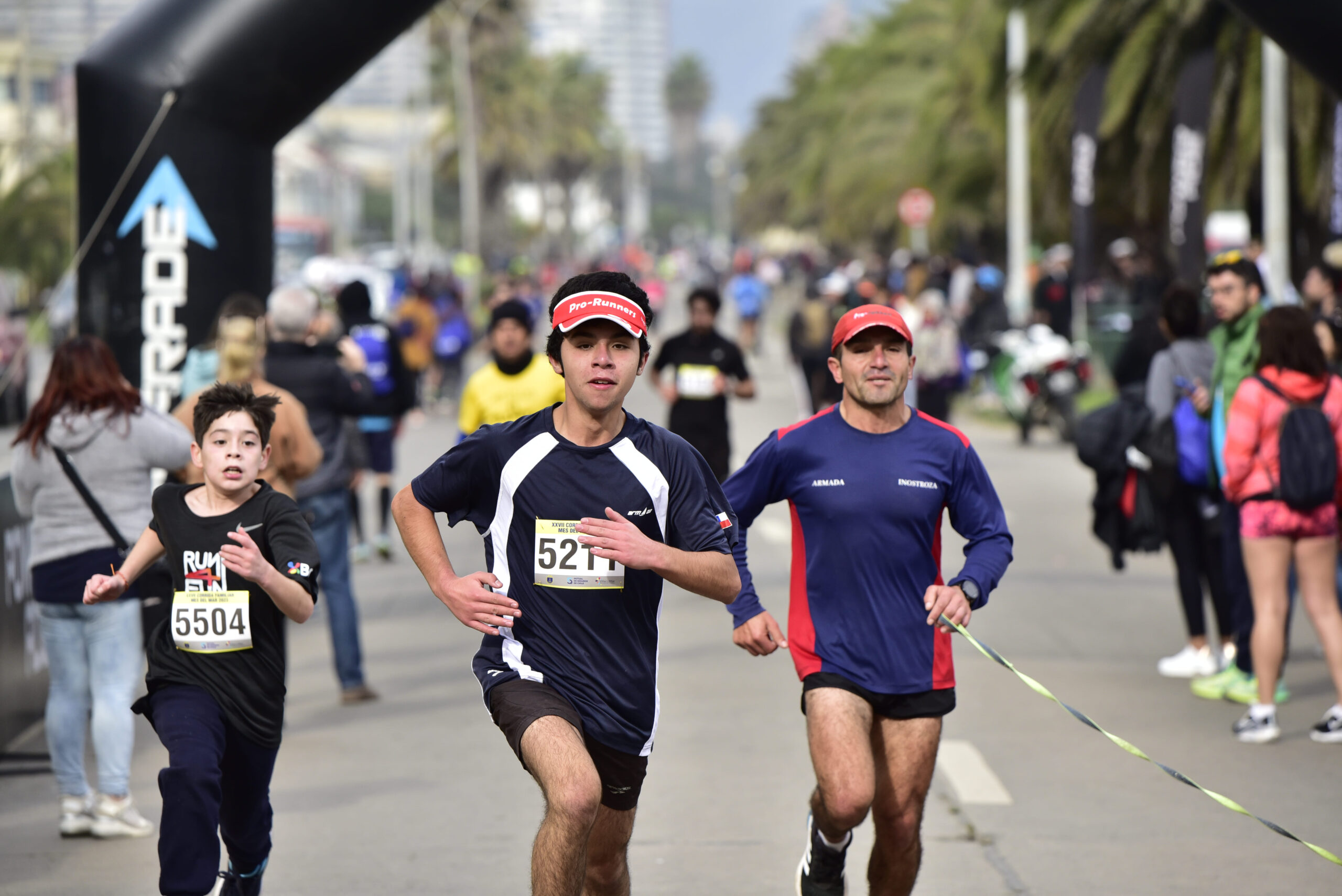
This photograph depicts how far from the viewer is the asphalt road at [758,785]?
596 cm

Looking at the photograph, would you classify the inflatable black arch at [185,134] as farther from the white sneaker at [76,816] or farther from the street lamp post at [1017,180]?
the street lamp post at [1017,180]

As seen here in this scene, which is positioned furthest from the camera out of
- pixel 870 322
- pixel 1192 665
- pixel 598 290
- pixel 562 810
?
pixel 1192 665

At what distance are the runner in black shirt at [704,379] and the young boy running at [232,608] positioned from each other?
6.18 meters

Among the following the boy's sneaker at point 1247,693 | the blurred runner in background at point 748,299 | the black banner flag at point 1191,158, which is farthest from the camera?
the blurred runner in background at point 748,299

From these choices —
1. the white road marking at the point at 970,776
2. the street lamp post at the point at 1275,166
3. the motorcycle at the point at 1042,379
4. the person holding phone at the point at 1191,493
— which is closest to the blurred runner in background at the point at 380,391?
the white road marking at the point at 970,776

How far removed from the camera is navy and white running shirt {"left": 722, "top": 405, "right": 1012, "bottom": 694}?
4.96m

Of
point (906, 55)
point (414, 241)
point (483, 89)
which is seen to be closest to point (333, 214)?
point (414, 241)

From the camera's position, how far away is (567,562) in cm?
435

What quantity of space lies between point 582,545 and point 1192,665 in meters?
5.75

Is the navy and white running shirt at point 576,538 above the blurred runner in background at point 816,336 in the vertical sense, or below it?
below

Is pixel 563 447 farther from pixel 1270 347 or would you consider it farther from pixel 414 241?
pixel 414 241

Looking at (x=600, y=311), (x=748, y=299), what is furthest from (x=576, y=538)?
(x=748, y=299)

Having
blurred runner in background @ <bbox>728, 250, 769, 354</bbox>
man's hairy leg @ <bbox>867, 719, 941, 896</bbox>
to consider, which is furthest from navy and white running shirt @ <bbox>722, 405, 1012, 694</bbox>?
blurred runner in background @ <bbox>728, 250, 769, 354</bbox>

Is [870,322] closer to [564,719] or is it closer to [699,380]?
[564,719]
